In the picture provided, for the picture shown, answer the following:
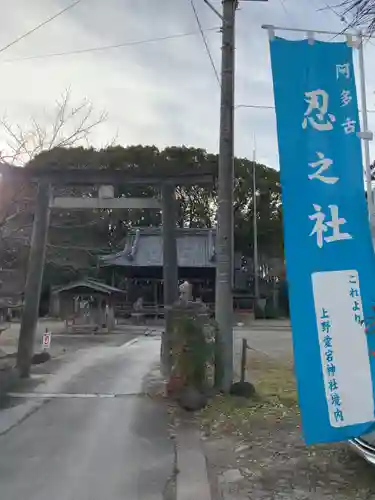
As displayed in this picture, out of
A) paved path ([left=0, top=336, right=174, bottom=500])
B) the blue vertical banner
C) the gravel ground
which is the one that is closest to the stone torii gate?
paved path ([left=0, top=336, right=174, bottom=500])

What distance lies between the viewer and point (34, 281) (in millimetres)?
10992

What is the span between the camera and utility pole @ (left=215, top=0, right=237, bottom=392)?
27.4 feet

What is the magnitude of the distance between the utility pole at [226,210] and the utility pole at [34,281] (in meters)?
4.17

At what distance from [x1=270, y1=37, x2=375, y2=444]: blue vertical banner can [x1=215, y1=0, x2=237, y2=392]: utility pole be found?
13.3ft

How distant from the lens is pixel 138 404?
821 centimetres

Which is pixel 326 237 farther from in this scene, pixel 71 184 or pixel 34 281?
pixel 71 184

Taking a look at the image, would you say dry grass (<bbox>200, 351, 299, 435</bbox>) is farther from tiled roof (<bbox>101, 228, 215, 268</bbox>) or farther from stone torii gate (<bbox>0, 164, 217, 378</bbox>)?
tiled roof (<bbox>101, 228, 215, 268</bbox>)

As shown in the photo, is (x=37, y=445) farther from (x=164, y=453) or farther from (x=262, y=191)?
(x=262, y=191)

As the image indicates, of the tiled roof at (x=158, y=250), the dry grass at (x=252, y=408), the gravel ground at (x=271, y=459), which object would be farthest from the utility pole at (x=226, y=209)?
the tiled roof at (x=158, y=250)

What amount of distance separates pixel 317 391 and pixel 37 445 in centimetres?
320

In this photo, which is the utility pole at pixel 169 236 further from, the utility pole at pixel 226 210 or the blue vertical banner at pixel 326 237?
the blue vertical banner at pixel 326 237

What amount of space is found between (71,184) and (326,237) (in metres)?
8.02

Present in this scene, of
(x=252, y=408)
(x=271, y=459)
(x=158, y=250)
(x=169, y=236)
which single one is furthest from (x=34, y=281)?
(x=158, y=250)

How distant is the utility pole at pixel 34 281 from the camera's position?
1076 cm
